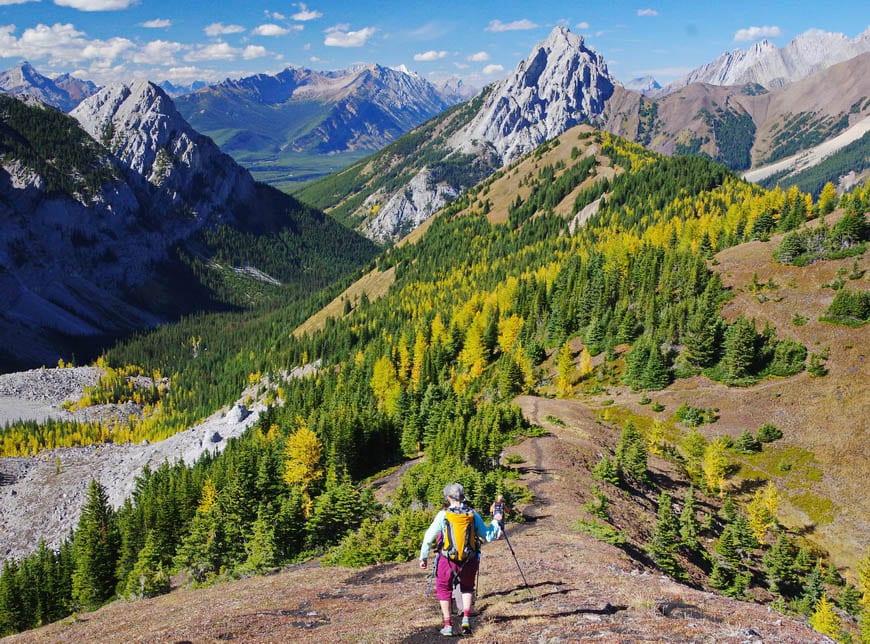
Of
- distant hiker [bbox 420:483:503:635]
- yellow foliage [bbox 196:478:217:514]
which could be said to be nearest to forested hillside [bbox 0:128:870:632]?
yellow foliage [bbox 196:478:217:514]

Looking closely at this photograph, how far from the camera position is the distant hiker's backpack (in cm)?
1625

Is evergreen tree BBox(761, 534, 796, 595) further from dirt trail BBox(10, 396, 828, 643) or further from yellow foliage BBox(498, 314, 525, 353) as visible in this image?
yellow foliage BBox(498, 314, 525, 353)

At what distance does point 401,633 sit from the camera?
1731 centimetres

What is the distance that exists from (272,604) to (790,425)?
72.5 metres

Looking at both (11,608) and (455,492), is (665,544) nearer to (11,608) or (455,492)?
(455,492)

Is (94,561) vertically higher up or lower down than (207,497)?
lower down

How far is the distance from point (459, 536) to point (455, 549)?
0.42m

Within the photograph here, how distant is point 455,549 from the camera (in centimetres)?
1627

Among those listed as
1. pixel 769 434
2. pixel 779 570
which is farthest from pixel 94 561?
pixel 769 434

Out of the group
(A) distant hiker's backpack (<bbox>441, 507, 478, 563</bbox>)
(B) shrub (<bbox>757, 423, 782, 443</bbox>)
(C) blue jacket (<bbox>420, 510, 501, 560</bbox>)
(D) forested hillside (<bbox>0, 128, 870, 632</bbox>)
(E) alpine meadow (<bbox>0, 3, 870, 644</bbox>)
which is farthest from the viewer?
(B) shrub (<bbox>757, 423, 782, 443</bbox>)

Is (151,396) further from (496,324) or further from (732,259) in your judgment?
(732,259)

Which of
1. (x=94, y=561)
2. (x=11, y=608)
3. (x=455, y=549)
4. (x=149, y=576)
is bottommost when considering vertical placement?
(x=11, y=608)

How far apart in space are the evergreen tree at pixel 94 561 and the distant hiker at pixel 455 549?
6531cm

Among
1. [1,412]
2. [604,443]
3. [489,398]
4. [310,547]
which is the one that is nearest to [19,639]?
[310,547]
